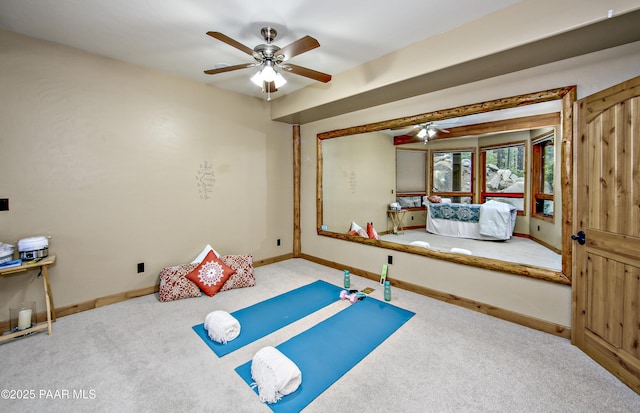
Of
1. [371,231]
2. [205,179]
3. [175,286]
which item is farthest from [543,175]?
[175,286]

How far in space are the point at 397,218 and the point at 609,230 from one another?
220cm

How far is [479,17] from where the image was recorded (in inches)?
89.6

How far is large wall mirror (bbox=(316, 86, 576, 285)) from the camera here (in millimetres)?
2449

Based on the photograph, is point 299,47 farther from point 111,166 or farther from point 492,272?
point 492,272

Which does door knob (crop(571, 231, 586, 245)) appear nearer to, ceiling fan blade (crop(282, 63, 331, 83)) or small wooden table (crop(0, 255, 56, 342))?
ceiling fan blade (crop(282, 63, 331, 83))

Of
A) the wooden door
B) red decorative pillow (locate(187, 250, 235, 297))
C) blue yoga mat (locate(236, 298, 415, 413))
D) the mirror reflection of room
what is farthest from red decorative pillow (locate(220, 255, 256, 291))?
the wooden door

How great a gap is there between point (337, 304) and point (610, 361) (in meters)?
2.24

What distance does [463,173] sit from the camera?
10.6 ft

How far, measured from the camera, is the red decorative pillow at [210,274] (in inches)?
130

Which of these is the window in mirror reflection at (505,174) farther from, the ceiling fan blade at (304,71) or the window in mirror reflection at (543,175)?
the ceiling fan blade at (304,71)

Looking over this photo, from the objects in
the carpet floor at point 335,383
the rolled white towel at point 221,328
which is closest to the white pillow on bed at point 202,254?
the carpet floor at point 335,383

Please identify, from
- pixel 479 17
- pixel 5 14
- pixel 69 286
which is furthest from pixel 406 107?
pixel 69 286

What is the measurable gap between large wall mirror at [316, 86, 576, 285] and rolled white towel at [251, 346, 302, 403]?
222 cm

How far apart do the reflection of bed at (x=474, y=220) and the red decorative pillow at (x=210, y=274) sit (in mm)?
2822
